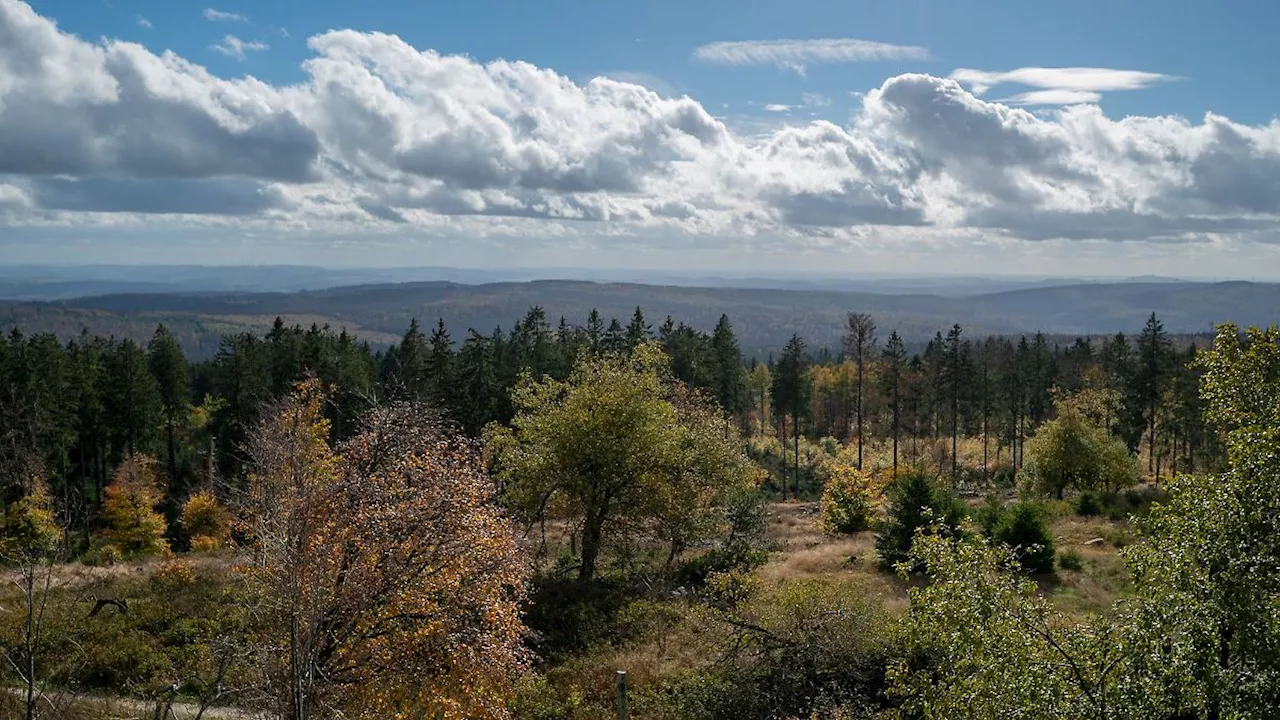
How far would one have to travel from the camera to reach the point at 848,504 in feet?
126

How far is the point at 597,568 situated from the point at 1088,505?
2501 centimetres

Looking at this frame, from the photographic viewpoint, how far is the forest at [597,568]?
8.83m

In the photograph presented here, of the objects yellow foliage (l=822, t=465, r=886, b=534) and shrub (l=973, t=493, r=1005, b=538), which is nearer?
shrub (l=973, t=493, r=1005, b=538)

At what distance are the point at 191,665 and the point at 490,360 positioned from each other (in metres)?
41.4

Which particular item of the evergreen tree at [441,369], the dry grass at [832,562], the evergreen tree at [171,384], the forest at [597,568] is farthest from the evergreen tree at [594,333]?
the evergreen tree at [171,384]

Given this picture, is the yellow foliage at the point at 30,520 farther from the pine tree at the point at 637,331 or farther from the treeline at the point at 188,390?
the pine tree at the point at 637,331

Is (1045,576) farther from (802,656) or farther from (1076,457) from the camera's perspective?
(1076,457)

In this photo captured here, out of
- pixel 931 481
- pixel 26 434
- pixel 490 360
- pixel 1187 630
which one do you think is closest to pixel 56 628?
pixel 1187 630

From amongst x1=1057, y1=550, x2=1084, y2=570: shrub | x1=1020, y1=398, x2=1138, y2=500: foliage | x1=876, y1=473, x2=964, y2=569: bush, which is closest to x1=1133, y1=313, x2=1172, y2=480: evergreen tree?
x1=1020, y1=398, x2=1138, y2=500: foliage

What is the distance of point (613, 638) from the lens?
23547 millimetres

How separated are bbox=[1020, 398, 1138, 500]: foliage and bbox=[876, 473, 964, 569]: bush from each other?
1793 cm

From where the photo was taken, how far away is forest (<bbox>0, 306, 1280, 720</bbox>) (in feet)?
29.0

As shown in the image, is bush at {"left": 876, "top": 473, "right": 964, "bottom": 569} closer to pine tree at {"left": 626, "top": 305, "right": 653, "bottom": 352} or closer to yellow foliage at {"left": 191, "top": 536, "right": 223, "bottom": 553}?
yellow foliage at {"left": 191, "top": 536, "right": 223, "bottom": 553}

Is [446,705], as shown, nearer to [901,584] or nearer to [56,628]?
[56,628]
